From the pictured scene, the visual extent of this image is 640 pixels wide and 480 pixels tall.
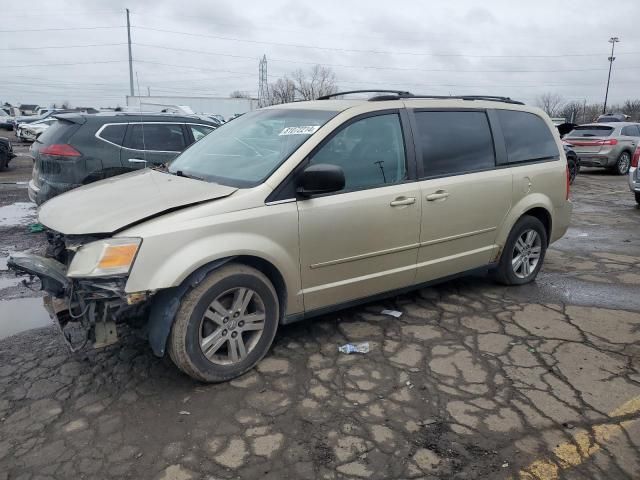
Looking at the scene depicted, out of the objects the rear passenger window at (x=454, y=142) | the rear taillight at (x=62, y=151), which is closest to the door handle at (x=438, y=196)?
the rear passenger window at (x=454, y=142)

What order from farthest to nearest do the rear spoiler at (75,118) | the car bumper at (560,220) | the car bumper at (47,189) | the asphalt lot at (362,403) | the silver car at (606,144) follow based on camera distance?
1. the silver car at (606,144)
2. the rear spoiler at (75,118)
3. the car bumper at (47,189)
4. the car bumper at (560,220)
5. the asphalt lot at (362,403)

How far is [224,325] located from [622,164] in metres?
17.0

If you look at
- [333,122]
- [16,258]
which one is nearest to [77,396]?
[16,258]

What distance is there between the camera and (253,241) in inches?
132

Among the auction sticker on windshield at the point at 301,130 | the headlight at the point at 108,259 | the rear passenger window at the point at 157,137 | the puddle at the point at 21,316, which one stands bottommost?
the puddle at the point at 21,316

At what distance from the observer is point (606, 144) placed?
16.2m

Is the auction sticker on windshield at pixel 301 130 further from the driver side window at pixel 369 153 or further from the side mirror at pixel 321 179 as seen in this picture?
the side mirror at pixel 321 179

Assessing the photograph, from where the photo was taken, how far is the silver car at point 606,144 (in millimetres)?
16281

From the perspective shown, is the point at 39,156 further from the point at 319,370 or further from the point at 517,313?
the point at 517,313

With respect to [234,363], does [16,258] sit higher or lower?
higher

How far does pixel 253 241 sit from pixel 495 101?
3.06 m

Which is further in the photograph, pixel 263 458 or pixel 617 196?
pixel 617 196

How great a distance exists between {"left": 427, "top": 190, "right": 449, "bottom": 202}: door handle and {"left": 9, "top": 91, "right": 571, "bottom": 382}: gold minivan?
13 millimetres

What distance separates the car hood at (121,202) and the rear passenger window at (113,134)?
319 cm
